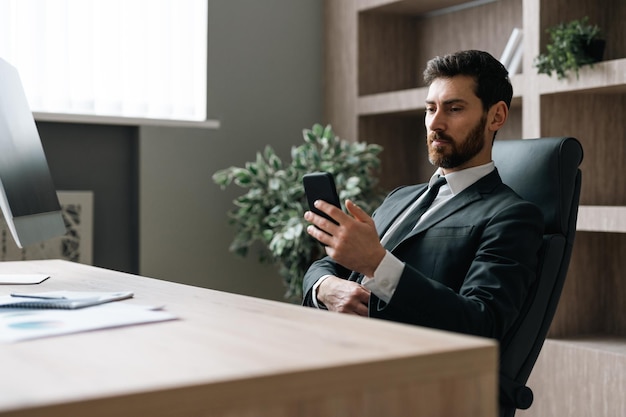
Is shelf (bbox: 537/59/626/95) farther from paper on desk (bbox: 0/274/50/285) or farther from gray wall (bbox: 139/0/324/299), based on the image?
paper on desk (bbox: 0/274/50/285)

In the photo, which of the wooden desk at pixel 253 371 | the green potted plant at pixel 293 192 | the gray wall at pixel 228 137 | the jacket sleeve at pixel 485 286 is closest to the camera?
the wooden desk at pixel 253 371

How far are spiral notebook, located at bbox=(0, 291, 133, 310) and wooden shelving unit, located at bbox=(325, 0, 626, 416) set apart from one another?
1.77m

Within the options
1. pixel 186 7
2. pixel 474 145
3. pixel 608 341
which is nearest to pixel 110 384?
pixel 474 145

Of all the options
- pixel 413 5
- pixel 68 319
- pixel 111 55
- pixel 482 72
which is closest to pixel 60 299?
pixel 68 319

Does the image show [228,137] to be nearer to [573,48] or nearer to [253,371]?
[573,48]

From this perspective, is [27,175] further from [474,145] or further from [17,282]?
[474,145]

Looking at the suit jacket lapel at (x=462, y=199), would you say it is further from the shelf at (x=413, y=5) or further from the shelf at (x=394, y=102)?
the shelf at (x=413, y=5)

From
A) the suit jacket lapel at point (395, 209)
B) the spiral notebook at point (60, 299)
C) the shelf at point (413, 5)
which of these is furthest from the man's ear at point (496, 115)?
the shelf at point (413, 5)

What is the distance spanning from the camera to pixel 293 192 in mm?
3154

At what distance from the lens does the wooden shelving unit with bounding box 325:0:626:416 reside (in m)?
2.68

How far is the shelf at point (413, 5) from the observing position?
3510mm

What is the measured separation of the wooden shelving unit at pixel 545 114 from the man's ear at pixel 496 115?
849 millimetres

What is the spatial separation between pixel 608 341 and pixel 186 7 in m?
2.11

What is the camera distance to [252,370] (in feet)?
2.47
